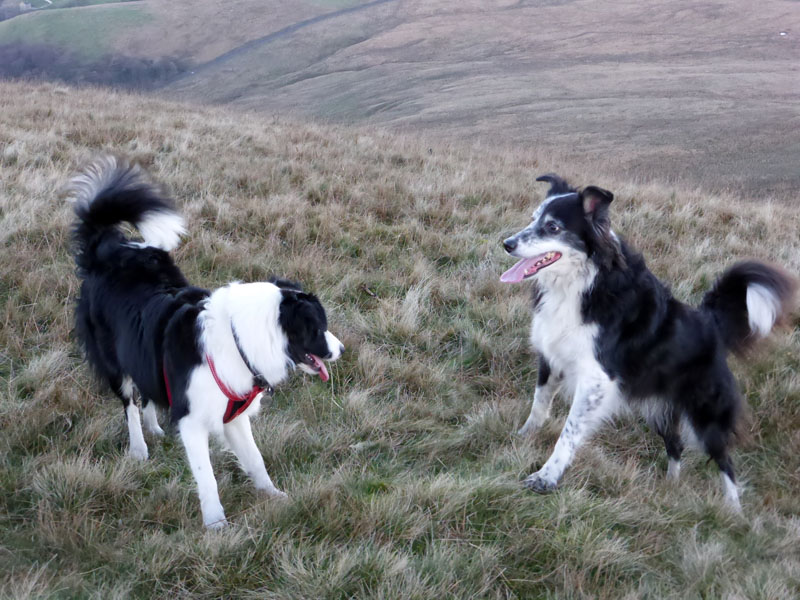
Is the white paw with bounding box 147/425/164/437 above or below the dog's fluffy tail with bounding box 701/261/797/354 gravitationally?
below

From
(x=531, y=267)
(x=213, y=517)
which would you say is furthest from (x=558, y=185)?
(x=213, y=517)

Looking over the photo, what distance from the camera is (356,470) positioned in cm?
329

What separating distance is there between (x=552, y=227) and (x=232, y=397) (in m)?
1.95

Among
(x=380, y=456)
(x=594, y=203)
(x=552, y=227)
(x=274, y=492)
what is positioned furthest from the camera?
(x=380, y=456)

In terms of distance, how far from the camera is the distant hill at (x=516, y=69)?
20.0 meters

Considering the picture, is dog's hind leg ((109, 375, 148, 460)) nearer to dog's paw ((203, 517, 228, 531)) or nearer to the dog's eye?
dog's paw ((203, 517, 228, 531))

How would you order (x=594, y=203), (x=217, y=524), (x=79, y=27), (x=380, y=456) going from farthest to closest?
1. (x=79, y=27)
2. (x=380, y=456)
3. (x=594, y=203)
4. (x=217, y=524)

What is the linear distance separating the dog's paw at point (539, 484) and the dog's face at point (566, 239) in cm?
108

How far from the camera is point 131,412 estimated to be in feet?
11.7

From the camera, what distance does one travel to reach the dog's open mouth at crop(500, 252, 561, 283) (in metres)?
3.49

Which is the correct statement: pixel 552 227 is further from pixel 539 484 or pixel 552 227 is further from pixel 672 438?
pixel 672 438

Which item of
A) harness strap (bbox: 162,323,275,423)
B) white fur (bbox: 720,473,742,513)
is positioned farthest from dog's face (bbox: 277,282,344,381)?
white fur (bbox: 720,473,742,513)

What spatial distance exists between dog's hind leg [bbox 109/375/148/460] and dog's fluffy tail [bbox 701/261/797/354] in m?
3.44

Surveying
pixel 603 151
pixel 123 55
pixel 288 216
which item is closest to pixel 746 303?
pixel 288 216
